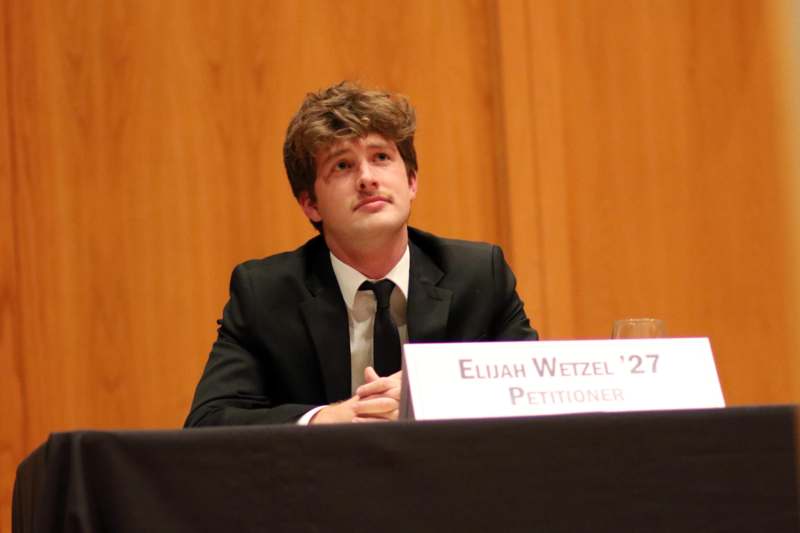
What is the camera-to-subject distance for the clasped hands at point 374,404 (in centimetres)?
164

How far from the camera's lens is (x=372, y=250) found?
7.55ft

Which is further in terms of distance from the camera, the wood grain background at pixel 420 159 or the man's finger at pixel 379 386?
the wood grain background at pixel 420 159

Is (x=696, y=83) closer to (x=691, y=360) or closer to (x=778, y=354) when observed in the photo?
(x=778, y=354)

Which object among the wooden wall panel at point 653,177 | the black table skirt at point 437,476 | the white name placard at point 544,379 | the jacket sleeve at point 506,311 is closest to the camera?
the black table skirt at point 437,476

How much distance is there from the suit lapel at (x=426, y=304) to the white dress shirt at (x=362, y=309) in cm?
3

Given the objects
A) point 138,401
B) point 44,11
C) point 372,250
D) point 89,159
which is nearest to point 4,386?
point 138,401

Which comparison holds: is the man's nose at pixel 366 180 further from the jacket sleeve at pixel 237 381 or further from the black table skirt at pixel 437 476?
the black table skirt at pixel 437 476

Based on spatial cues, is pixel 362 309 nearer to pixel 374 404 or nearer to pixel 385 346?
pixel 385 346

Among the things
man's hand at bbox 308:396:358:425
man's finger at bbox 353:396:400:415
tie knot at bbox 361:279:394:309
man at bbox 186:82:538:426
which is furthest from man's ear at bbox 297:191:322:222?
man's finger at bbox 353:396:400:415

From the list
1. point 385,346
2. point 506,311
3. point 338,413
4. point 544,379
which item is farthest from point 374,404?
point 506,311

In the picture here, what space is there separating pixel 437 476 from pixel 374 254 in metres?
1.13

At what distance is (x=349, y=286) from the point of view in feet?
7.47

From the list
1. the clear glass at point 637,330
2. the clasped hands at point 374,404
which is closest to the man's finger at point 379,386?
the clasped hands at point 374,404

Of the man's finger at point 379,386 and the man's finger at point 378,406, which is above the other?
the man's finger at point 379,386
